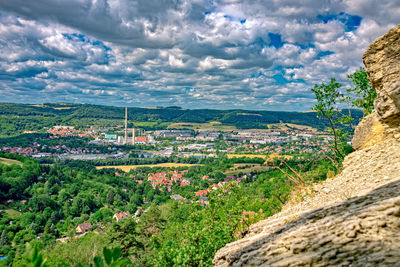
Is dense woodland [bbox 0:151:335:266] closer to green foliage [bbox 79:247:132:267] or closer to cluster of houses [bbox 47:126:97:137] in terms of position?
green foliage [bbox 79:247:132:267]

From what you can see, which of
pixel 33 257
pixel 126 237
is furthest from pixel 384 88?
pixel 126 237

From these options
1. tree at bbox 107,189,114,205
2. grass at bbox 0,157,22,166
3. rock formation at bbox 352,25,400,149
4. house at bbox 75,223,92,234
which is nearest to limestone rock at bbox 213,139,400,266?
rock formation at bbox 352,25,400,149

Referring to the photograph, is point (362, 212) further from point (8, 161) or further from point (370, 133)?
point (8, 161)

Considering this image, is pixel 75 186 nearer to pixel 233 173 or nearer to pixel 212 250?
pixel 233 173

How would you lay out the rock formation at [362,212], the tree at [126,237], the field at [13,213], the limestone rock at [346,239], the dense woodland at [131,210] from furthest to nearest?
1. the field at [13,213]
2. the tree at [126,237]
3. the dense woodland at [131,210]
4. the rock formation at [362,212]
5. the limestone rock at [346,239]

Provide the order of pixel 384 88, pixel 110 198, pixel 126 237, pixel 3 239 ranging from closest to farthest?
pixel 384 88, pixel 126 237, pixel 3 239, pixel 110 198

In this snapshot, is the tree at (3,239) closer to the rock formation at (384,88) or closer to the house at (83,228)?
the house at (83,228)

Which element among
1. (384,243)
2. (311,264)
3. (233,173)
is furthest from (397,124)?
(233,173)

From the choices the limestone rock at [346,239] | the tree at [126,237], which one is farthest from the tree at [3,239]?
the limestone rock at [346,239]
